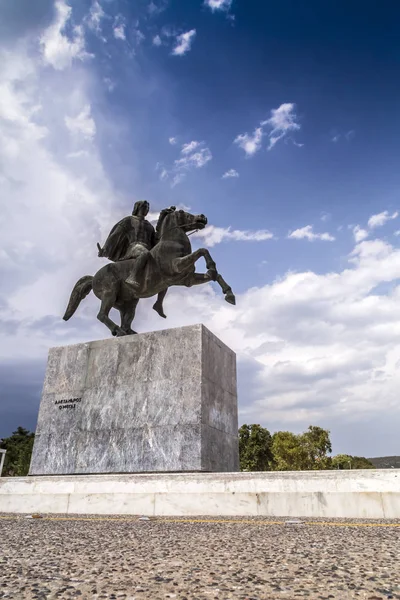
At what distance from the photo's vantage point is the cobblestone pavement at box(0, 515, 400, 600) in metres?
2.11

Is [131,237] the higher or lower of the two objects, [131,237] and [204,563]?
the higher

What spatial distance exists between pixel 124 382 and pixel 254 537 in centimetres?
595

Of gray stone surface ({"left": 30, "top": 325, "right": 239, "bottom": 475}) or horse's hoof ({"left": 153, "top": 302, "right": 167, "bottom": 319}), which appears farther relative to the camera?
horse's hoof ({"left": 153, "top": 302, "right": 167, "bottom": 319})

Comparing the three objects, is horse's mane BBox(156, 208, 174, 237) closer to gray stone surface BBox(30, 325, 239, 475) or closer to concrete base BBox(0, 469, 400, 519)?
gray stone surface BBox(30, 325, 239, 475)

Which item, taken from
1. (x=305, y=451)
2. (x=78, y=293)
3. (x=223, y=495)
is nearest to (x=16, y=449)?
(x=305, y=451)

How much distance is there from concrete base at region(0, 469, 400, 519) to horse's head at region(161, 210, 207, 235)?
19.8 feet

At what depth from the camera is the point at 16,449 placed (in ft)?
235

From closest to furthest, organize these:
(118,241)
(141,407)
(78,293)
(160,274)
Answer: (141,407)
(160,274)
(118,241)
(78,293)

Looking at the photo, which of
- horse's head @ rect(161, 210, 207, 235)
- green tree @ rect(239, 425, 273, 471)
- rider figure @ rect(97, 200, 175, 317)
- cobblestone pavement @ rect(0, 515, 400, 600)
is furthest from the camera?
green tree @ rect(239, 425, 273, 471)

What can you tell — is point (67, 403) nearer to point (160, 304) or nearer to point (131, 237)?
point (160, 304)

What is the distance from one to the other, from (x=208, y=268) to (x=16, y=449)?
73.5 metres

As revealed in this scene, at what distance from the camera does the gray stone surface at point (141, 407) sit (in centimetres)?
841

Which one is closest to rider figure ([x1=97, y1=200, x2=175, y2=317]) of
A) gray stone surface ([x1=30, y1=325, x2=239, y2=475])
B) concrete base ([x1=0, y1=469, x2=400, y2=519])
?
gray stone surface ([x1=30, y1=325, x2=239, y2=475])

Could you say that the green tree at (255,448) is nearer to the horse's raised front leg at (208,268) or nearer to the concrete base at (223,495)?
the horse's raised front leg at (208,268)
